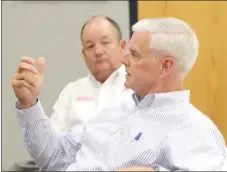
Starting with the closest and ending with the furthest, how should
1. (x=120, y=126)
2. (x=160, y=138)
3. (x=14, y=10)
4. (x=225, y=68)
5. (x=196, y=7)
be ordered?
(x=160, y=138) → (x=120, y=126) → (x=225, y=68) → (x=196, y=7) → (x=14, y=10)

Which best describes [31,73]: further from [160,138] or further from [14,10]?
[14,10]

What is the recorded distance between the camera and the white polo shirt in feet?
7.68

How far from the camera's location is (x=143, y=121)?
1.66 m

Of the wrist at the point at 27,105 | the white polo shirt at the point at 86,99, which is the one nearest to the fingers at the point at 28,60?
the wrist at the point at 27,105

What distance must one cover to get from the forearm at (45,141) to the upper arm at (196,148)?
407 mm

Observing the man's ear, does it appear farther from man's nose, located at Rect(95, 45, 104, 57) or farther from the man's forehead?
man's nose, located at Rect(95, 45, 104, 57)

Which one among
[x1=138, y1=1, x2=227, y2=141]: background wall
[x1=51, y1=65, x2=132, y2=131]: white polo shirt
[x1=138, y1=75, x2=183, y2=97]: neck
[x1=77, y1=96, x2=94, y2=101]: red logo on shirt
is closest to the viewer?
[x1=138, y1=75, x2=183, y2=97]: neck

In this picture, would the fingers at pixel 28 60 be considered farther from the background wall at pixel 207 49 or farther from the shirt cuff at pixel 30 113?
the background wall at pixel 207 49

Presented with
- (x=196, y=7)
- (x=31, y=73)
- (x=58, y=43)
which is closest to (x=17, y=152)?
(x=58, y=43)

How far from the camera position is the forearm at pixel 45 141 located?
1.66 metres

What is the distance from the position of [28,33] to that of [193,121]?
5.85 feet

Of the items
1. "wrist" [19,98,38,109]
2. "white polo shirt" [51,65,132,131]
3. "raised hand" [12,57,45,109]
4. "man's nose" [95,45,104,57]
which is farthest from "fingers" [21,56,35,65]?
"man's nose" [95,45,104,57]

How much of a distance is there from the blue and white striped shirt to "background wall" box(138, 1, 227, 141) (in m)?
0.40

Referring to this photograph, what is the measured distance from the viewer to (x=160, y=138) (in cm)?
157
